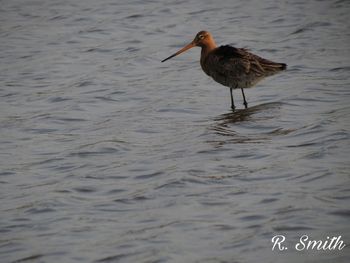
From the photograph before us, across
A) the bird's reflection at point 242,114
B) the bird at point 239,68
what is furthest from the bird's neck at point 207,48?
the bird's reflection at point 242,114

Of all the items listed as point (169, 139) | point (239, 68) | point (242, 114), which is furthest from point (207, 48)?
point (169, 139)

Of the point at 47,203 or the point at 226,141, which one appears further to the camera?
the point at 226,141

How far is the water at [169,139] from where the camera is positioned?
277 inches

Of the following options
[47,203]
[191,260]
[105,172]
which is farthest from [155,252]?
[105,172]

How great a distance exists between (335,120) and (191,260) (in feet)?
15.0

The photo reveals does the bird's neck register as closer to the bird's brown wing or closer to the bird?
the bird

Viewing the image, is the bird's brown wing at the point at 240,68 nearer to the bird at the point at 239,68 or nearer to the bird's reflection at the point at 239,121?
the bird at the point at 239,68

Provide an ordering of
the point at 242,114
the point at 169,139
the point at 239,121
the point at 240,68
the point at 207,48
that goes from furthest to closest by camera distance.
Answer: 1. the point at 207,48
2. the point at 240,68
3. the point at 242,114
4. the point at 239,121
5. the point at 169,139

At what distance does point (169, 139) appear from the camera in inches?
408

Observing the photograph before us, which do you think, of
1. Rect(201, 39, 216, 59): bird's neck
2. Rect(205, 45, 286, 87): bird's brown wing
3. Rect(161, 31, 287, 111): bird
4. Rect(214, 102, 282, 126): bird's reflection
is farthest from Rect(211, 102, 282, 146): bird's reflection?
Rect(201, 39, 216, 59): bird's neck

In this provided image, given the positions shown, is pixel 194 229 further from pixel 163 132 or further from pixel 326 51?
pixel 326 51

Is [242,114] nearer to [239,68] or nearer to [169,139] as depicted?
[239,68]

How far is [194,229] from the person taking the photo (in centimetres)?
711

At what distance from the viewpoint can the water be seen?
7043mm
